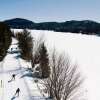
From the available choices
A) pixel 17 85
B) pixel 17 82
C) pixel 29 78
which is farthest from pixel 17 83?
pixel 29 78

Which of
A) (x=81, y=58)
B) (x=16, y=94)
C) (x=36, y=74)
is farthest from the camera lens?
(x=81, y=58)

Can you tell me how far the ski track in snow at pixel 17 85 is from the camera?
39.8 meters

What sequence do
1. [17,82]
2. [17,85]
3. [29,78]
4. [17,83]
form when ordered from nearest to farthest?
[17,85] → [17,83] → [17,82] → [29,78]

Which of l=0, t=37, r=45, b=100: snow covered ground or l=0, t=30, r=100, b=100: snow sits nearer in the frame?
l=0, t=37, r=45, b=100: snow covered ground

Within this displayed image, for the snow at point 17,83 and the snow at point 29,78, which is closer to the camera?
the snow at point 17,83

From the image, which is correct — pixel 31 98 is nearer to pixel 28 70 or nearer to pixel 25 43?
pixel 28 70

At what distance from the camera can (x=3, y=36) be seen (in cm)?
7356

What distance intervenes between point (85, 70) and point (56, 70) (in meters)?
26.1

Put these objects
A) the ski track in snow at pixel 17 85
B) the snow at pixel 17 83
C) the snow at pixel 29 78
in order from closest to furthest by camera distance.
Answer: the ski track in snow at pixel 17 85 < the snow at pixel 17 83 < the snow at pixel 29 78

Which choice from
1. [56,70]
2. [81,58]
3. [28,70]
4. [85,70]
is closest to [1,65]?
[28,70]

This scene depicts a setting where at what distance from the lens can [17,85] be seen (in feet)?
156

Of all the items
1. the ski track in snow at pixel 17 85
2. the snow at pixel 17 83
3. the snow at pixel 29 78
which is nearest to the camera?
the ski track in snow at pixel 17 85

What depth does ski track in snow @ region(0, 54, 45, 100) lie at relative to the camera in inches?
1566

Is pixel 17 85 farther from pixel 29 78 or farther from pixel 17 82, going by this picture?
pixel 29 78
